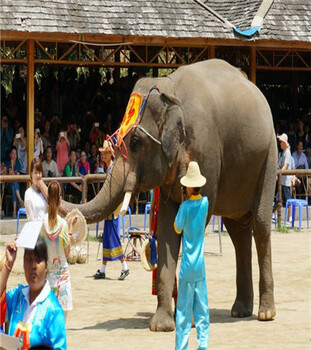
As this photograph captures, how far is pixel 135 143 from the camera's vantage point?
1070 centimetres

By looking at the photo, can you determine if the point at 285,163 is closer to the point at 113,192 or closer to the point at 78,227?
the point at 113,192

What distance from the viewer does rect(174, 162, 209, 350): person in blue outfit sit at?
29.9 ft

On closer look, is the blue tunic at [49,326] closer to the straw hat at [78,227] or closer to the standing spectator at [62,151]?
the straw hat at [78,227]

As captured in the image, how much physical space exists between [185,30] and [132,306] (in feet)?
32.9

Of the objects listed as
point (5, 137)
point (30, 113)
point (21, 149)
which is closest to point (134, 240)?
point (30, 113)

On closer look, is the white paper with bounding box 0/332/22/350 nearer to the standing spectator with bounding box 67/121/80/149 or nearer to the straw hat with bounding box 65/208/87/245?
the straw hat with bounding box 65/208/87/245

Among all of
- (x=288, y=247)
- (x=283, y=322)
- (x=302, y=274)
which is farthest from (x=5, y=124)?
(x=283, y=322)

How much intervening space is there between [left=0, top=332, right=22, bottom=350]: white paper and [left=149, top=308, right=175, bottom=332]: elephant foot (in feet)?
16.7

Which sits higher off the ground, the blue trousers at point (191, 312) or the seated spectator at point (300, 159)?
the blue trousers at point (191, 312)

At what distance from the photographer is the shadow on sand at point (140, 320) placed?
1073 centimetres

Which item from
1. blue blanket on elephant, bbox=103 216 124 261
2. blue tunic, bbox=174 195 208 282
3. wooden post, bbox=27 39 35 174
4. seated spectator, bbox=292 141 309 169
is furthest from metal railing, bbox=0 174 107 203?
blue tunic, bbox=174 195 208 282

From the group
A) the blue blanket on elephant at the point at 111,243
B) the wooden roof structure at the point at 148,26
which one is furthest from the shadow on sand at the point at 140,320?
the wooden roof structure at the point at 148,26

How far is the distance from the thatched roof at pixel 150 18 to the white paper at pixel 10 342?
14.0 meters

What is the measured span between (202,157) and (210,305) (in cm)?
214
